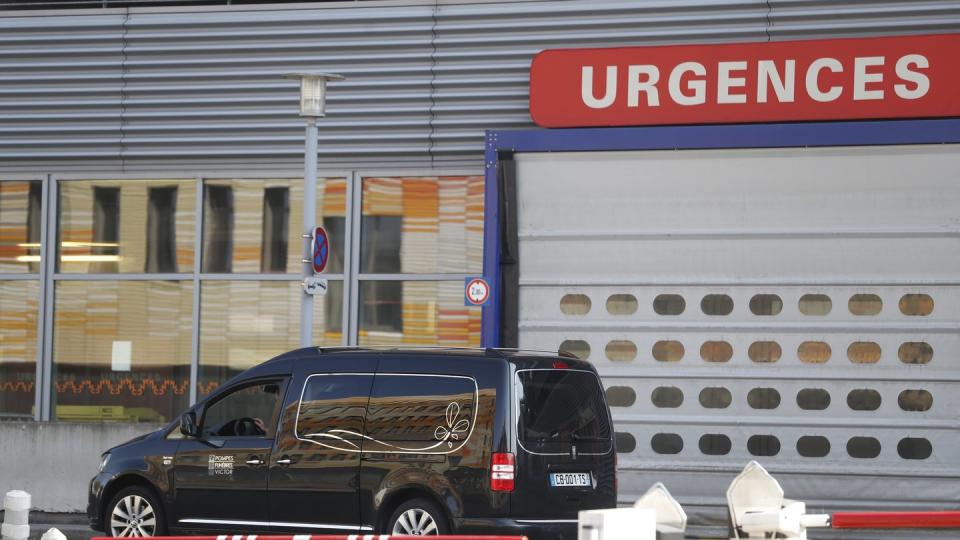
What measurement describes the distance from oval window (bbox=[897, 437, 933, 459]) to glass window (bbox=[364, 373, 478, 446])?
6.54 meters

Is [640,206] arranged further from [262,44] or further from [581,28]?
[262,44]

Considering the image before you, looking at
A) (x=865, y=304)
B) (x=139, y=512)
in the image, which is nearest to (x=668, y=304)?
(x=865, y=304)

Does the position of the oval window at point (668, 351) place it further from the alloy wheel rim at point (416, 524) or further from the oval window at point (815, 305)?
the alloy wheel rim at point (416, 524)

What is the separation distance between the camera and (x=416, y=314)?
56.5 ft

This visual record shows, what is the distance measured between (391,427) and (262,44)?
766cm

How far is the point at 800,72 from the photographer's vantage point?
16.0 meters

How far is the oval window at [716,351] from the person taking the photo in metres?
16.0

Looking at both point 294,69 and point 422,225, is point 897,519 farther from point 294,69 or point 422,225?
point 294,69

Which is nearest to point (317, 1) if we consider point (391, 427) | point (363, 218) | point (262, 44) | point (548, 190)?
point (262, 44)

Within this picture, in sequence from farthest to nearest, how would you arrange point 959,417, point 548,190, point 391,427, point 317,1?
point 317,1
point 548,190
point 959,417
point 391,427

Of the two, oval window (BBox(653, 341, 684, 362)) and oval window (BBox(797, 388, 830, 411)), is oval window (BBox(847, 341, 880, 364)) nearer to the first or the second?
oval window (BBox(797, 388, 830, 411))

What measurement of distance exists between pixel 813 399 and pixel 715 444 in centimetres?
118

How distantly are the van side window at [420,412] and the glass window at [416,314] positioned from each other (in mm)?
5728

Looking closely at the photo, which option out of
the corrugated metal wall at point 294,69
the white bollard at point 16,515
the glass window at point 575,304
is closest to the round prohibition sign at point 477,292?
the glass window at point 575,304
